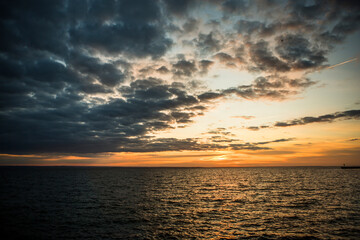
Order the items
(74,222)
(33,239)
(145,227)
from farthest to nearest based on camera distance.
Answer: (74,222), (145,227), (33,239)

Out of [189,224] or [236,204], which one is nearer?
[189,224]

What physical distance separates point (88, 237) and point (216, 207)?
24423mm

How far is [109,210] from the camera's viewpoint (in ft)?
122

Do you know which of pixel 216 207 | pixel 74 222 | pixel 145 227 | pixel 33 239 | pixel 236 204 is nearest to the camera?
pixel 33 239

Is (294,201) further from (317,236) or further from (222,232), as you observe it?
(222,232)

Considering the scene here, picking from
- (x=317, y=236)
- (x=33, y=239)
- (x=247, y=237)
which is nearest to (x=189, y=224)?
(x=247, y=237)

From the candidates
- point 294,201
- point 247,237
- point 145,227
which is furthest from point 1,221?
point 294,201

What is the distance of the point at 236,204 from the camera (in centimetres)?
4288

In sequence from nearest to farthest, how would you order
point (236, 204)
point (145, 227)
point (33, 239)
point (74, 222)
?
point (33, 239), point (145, 227), point (74, 222), point (236, 204)

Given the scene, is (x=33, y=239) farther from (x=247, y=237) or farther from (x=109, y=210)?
(x=247, y=237)

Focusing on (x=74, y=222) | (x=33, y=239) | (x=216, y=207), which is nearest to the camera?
(x=33, y=239)

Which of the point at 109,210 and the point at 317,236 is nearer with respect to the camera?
the point at 317,236

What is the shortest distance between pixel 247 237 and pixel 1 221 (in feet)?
112

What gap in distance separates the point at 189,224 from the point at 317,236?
52.4ft
